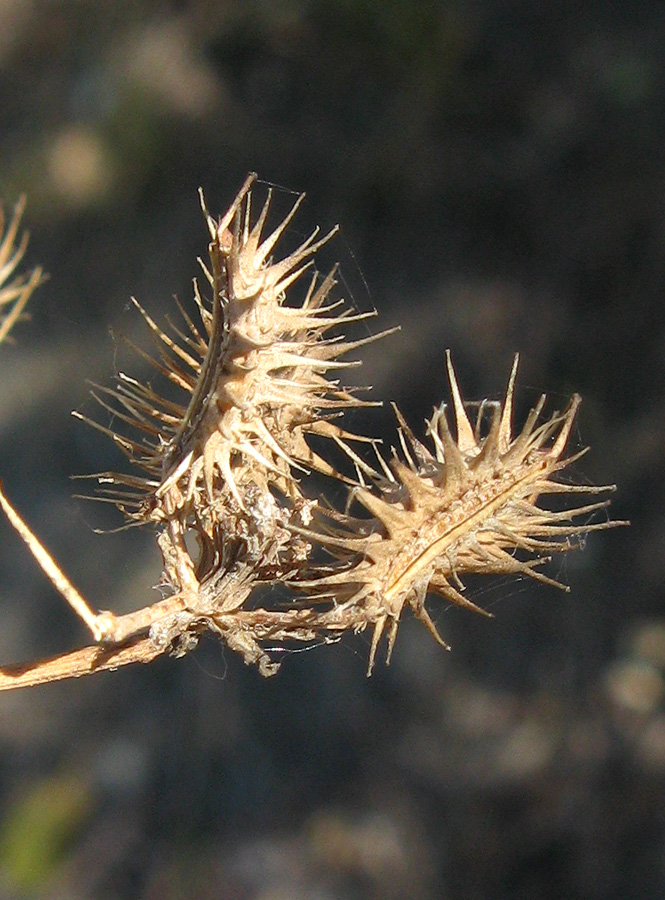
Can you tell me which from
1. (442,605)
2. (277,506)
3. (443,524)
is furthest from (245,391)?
(442,605)

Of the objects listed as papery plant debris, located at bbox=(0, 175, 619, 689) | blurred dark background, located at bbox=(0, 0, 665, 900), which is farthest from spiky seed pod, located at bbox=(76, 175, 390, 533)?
blurred dark background, located at bbox=(0, 0, 665, 900)

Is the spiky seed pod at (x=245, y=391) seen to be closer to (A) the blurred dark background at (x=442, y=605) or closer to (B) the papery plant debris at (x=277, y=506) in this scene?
(B) the papery plant debris at (x=277, y=506)

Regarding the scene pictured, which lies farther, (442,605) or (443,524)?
(442,605)

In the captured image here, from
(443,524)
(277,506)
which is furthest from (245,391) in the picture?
(443,524)

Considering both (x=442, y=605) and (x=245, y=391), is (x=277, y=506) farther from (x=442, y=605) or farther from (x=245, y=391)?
(x=442, y=605)

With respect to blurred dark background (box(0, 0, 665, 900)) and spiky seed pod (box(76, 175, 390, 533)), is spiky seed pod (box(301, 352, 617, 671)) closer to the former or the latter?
spiky seed pod (box(76, 175, 390, 533))

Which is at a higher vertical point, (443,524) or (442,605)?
(442,605)

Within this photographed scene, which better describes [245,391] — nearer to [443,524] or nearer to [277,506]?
[277,506]

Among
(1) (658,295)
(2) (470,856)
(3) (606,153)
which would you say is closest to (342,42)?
(3) (606,153)
